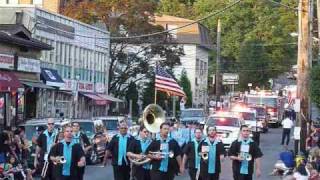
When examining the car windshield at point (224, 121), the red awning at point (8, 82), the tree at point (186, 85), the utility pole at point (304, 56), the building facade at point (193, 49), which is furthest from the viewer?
the building facade at point (193, 49)

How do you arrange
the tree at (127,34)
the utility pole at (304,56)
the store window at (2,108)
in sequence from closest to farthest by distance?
the utility pole at (304,56), the store window at (2,108), the tree at (127,34)

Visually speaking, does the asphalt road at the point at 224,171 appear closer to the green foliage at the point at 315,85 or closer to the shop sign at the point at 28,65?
the green foliage at the point at 315,85

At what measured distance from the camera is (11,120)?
37.5m

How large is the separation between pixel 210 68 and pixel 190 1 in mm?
18427

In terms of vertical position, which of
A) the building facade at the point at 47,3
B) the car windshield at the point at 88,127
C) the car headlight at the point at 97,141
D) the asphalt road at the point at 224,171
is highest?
the building facade at the point at 47,3

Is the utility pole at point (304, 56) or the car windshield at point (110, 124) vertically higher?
the utility pole at point (304, 56)

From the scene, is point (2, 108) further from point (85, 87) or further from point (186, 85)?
point (186, 85)

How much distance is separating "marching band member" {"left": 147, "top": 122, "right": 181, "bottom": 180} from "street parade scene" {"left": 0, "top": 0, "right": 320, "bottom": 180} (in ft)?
0.08

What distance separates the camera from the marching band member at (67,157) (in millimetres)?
14781

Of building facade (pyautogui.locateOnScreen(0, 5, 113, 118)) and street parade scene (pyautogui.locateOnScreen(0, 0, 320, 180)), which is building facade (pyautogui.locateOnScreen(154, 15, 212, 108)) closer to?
street parade scene (pyautogui.locateOnScreen(0, 0, 320, 180))

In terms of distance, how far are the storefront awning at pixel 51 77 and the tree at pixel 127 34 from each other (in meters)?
13.8

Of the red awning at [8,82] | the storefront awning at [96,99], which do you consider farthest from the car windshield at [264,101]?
the red awning at [8,82]

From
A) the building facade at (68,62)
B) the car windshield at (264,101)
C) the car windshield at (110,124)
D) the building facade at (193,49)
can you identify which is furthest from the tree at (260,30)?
the car windshield at (110,124)

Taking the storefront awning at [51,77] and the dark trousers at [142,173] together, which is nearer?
the dark trousers at [142,173]
